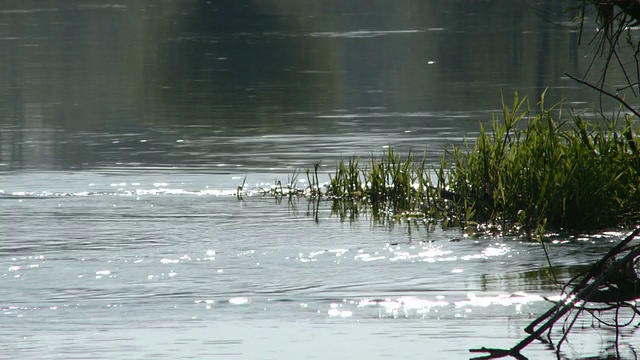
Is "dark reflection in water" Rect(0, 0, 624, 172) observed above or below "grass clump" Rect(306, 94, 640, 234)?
above

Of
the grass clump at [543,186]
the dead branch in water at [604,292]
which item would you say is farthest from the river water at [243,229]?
the grass clump at [543,186]

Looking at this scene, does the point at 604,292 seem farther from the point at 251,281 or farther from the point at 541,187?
the point at 541,187

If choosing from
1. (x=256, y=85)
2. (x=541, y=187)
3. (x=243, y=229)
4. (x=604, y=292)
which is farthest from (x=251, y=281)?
(x=256, y=85)

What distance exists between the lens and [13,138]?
20.2m

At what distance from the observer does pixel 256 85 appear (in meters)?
30.4

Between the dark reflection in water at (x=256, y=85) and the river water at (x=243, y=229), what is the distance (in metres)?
0.10

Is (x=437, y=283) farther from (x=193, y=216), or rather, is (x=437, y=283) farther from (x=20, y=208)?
(x=20, y=208)

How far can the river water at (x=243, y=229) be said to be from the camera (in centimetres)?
771

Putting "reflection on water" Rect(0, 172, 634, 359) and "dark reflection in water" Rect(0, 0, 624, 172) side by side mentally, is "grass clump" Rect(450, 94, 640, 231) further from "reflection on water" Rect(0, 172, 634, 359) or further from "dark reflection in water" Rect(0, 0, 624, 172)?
"dark reflection in water" Rect(0, 0, 624, 172)

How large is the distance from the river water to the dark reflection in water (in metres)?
0.10

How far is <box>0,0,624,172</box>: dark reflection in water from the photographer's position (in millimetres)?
18672

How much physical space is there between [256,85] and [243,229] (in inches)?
741

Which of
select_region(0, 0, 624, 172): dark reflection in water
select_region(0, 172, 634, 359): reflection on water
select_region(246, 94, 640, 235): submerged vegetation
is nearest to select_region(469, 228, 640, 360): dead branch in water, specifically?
select_region(0, 172, 634, 359): reflection on water

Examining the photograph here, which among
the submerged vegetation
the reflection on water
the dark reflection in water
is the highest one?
the dark reflection in water
